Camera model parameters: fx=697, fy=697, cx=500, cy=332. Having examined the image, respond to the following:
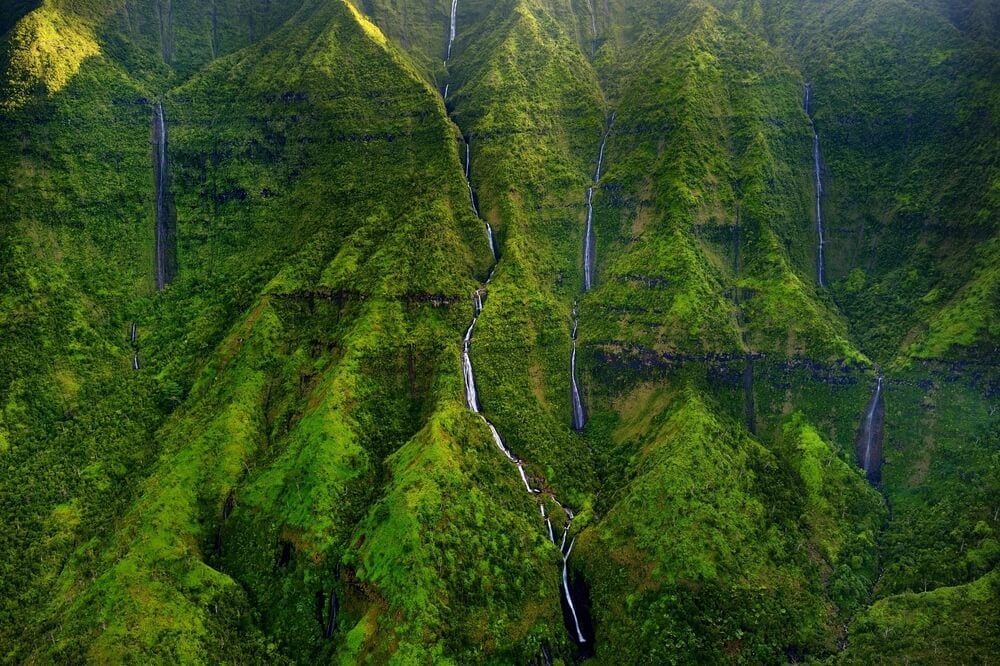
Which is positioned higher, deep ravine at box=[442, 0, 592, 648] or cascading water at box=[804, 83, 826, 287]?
cascading water at box=[804, 83, 826, 287]

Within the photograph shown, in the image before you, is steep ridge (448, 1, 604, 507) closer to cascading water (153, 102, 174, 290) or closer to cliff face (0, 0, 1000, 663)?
cliff face (0, 0, 1000, 663)

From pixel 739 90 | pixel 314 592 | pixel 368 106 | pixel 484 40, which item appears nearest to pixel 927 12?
pixel 739 90

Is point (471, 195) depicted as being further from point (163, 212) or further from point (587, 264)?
point (163, 212)

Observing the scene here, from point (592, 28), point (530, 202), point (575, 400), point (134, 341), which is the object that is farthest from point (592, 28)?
point (134, 341)

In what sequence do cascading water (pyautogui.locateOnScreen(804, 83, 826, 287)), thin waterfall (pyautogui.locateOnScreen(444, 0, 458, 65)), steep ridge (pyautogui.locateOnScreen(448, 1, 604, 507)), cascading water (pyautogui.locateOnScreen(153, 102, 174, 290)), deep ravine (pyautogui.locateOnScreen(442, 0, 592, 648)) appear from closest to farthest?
deep ravine (pyautogui.locateOnScreen(442, 0, 592, 648)) < steep ridge (pyautogui.locateOnScreen(448, 1, 604, 507)) < cascading water (pyautogui.locateOnScreen(804, 83, 826, 287)) < cascading water (pyautogui.locateOnScreen(153, 102, 174, 290)) < thin waterfall (pyautogui.locateOnScreen(444, 0, 458, 65))

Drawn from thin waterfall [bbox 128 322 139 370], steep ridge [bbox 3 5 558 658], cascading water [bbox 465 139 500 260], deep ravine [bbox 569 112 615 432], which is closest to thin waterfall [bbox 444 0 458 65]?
steep ridge [bbox 3 5 558 658]

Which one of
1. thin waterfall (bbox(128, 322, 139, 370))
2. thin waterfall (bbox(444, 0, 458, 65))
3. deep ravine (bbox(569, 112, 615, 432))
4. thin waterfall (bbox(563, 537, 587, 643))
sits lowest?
thin waterfall (bbox(563, 537, 587, 643))

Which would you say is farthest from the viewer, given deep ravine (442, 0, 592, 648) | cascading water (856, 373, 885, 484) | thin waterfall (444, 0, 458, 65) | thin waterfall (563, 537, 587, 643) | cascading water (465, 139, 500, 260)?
thin waterfall (444, 0, 458, 65)
